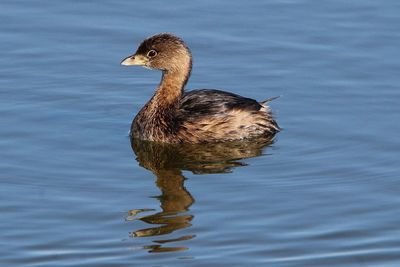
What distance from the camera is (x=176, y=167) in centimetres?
1184

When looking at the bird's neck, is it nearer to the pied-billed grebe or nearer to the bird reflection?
the pied-billed grebe

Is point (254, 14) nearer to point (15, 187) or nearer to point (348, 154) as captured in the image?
point (348, 154)

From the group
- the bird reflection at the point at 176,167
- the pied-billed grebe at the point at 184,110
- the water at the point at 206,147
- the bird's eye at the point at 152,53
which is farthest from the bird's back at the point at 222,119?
the bird's eye at the point at 152,53

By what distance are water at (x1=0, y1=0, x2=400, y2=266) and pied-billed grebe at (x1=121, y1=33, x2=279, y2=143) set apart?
229mm

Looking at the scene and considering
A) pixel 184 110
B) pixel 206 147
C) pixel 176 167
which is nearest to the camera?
pixel 176 167

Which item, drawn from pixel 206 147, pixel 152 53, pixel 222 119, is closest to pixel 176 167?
pixel 206 147

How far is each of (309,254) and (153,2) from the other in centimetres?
710

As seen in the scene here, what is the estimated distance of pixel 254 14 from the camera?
1530cm

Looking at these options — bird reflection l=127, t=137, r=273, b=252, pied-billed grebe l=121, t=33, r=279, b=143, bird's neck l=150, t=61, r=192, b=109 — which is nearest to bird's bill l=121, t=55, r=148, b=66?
pied-billed grebe l=121, t=33, r=279, b=143

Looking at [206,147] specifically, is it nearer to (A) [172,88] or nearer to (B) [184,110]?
(B) [184,110]

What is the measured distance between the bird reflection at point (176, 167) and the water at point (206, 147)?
0.02 m

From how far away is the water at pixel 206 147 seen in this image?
375 inches

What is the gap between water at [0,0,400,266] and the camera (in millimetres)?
9523

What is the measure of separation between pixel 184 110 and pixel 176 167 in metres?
1.14
